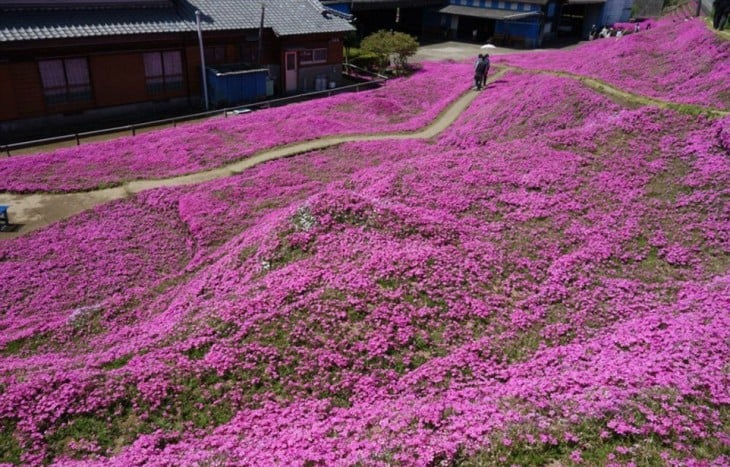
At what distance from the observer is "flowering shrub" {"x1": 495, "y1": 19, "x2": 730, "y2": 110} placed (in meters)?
36.8

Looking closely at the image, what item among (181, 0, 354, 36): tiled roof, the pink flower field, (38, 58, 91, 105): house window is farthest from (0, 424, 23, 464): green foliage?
(181, 0, 354, 36): tiled roof

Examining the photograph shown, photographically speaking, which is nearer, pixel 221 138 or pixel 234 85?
pixel 221 138

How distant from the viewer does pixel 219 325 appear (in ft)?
59.4

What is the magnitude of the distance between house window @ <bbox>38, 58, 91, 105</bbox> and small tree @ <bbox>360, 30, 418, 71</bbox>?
30.4 meters

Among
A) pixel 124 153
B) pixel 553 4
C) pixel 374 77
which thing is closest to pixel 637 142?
pixel 124 153

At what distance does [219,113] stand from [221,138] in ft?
22.7

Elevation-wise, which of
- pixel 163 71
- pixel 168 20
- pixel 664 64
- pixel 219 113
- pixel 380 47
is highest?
pixel 168 20

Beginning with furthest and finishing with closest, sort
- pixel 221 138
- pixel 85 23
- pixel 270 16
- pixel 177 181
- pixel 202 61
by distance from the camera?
pixel 270 16
pixel 202 61
pixel 85 23
pixel 221 138
pixel 177 181

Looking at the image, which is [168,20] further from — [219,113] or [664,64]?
[664,64]

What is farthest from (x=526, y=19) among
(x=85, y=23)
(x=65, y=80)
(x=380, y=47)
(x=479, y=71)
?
(x=65, y=80)

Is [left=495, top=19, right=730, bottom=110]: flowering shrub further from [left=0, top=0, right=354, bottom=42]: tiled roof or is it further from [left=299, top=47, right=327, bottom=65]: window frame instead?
[left=0, top=0, right=354, bottom=42]: tiled roof

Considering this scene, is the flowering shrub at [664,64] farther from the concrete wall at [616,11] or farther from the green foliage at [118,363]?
the concrete wall at [616,11]

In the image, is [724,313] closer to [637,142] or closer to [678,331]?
[678,331]

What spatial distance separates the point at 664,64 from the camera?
154 feet
